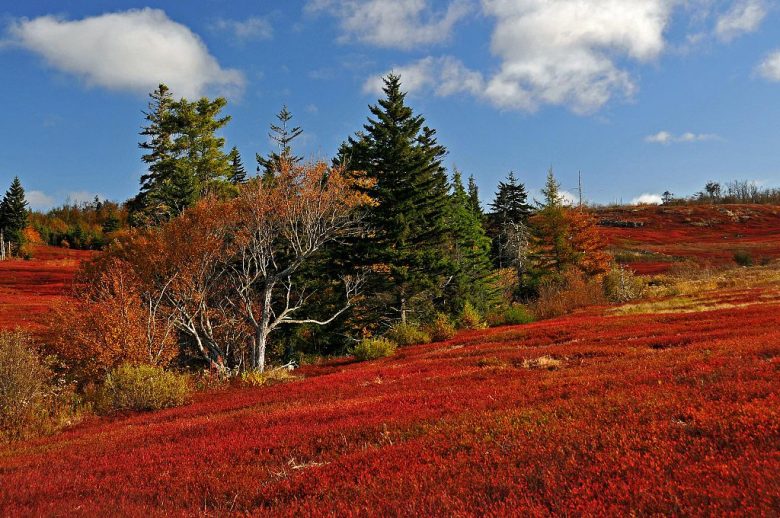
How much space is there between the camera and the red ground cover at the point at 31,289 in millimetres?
34019

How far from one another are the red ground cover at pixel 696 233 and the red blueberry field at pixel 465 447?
179 feet

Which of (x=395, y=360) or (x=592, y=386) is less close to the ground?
(x=592, y=386)

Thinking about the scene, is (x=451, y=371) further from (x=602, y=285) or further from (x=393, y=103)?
(x=602, y=285)

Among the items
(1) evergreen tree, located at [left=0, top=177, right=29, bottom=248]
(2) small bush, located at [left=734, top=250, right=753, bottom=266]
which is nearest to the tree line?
(2) small bush, located at [left=734, top=250, right=753, bottom=266]

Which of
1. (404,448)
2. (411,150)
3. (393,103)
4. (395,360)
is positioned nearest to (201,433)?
(404,448)

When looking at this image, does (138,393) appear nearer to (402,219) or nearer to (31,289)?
(402,219)

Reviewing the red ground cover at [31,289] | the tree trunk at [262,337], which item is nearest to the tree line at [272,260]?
the tree trunk at [262,337]

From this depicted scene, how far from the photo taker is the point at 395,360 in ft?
66.1

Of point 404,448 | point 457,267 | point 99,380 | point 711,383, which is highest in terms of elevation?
point 457,267

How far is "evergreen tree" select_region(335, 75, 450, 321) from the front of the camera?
92.4ft

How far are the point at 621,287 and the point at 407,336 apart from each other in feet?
74.3

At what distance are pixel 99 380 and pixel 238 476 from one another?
55.4ft

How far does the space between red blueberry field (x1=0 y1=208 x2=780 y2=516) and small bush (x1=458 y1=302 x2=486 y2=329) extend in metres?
16.5

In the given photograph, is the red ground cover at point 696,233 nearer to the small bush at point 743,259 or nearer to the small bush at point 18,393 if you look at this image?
the small bush at point 743,259
